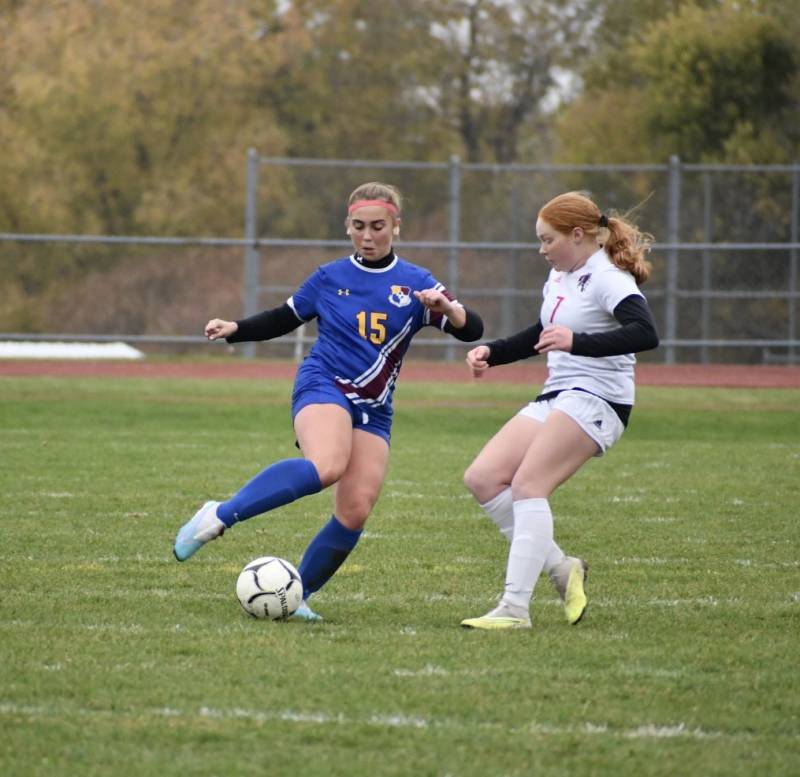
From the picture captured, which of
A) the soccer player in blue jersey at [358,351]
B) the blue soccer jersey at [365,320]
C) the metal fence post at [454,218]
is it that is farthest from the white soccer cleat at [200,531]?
the metal fence post at [454,218]

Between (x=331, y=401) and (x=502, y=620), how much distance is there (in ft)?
3.68

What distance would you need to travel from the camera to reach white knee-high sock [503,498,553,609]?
6035mm

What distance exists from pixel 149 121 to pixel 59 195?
3.09 metres

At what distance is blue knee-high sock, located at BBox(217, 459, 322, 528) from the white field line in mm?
1512

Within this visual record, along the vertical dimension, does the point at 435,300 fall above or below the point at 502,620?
above

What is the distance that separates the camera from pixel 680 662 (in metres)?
5.36

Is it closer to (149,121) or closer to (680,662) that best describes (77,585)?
(680,662)

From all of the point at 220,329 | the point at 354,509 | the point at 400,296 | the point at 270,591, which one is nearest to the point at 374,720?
the point at 270,591

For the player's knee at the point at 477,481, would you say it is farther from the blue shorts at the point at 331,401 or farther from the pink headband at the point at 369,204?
the pink headband at the point at 369,204

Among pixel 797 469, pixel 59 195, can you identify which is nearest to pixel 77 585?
pixel 797 469

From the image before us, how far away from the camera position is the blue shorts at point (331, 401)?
6.32 metres

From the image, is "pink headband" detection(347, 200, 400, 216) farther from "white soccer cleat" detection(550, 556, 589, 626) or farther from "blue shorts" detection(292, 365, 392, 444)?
"white soccer cleat" detection(550, 556, 589, 626)

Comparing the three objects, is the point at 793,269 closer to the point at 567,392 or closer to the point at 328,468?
the point at 567,392

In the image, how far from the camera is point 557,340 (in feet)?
19.3
